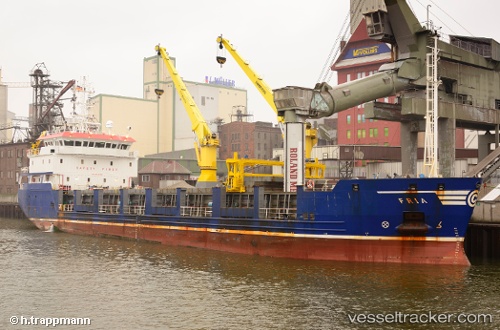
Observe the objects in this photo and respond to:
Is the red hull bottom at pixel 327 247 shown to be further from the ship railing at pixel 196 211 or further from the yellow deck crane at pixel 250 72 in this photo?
the yellow deck crane at pixel 250 72

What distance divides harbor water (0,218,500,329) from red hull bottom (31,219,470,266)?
45 cm

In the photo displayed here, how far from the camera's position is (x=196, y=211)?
31250 mm

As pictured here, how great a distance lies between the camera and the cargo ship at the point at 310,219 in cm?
2327

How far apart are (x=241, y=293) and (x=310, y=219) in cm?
679

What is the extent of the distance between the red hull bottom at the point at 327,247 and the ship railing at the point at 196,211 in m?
0.82

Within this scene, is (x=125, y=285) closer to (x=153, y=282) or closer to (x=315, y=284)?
(x=153, y=282)

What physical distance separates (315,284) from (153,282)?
6281mm

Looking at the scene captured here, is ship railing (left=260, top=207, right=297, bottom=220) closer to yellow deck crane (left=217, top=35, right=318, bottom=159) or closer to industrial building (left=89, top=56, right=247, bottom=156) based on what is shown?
yellow deck crane (left=217, top=35, right=318, bottom=159)

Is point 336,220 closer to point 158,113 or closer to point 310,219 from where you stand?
point 310,219

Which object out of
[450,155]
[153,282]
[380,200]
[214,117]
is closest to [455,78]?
[450,155]

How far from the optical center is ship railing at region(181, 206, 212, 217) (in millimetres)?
30328

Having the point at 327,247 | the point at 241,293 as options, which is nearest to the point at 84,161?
the point at 327,247

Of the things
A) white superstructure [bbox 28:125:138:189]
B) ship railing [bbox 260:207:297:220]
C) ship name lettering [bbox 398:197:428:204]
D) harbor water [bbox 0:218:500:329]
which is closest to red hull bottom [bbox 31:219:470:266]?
harbor water [bbox 0:218:500:329]

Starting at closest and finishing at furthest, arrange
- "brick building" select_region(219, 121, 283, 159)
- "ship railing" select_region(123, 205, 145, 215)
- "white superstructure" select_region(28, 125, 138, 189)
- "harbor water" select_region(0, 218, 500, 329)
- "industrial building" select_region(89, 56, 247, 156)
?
"harbor water" select_region(0, 218, 500, 329), "ship railing" select_region(123, 205, 145, 215), "white superstructure" select_region(28, 125, 138, 189), "industrial building" select_region(89, 56, 247, 156), "brick building" select_region(219, 121, 283, 159)
